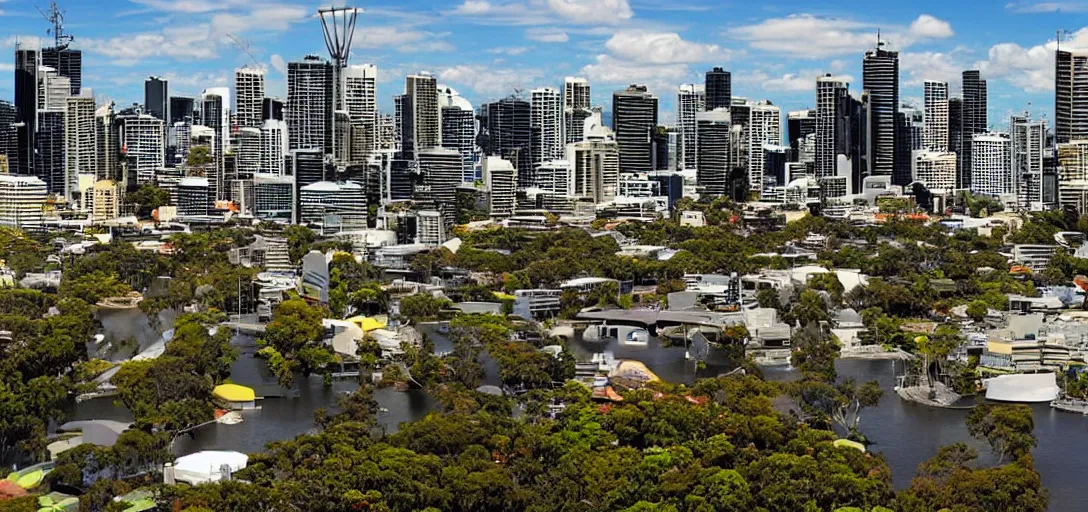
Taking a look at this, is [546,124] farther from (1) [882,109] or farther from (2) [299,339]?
(2) [299,339]

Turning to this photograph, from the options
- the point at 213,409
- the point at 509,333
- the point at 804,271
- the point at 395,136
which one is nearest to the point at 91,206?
the point at 395,136

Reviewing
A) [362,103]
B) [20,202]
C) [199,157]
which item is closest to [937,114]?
[362,103]

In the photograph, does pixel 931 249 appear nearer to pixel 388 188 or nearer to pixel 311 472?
pixel 388 188

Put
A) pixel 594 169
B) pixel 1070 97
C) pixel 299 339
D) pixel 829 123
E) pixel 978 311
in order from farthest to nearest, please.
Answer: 1. pixel 829 123
2. pixel 594 169
3. pixel 1070 97
4. pixel 978 311
5. pixel 299 339

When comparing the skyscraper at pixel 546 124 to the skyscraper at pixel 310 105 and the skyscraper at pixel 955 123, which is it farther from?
the skyscraper at pixel 955 123

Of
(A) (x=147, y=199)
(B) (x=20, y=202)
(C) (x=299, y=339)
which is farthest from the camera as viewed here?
(A) (x=147, y=199)

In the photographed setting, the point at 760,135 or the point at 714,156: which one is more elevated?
the point at 760,135

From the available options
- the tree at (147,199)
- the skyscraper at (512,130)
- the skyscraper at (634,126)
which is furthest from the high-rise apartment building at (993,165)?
the tree at (147,199)
